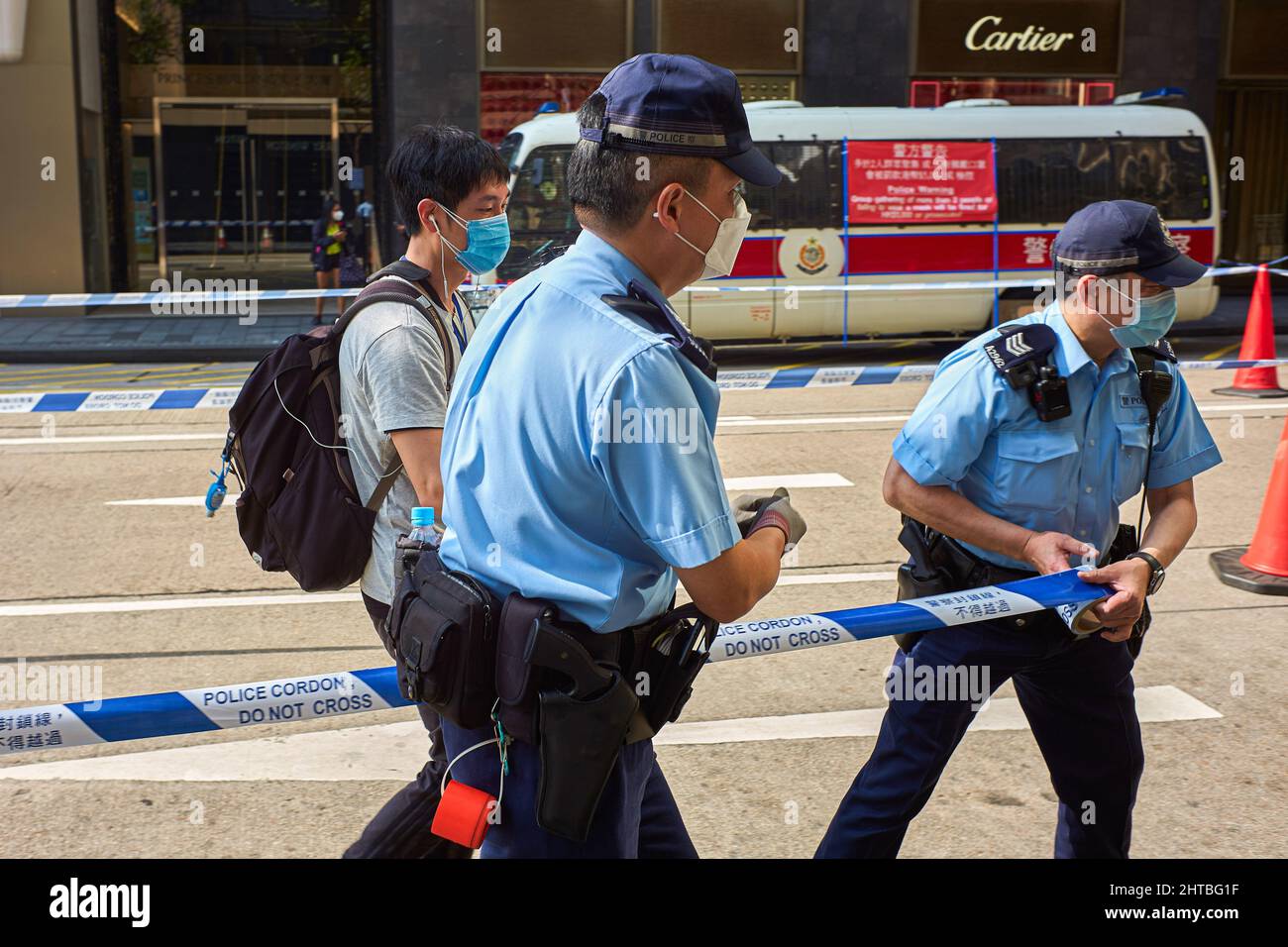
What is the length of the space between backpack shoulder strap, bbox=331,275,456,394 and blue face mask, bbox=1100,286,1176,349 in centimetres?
154

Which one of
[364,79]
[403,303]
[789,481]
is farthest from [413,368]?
[364,79]

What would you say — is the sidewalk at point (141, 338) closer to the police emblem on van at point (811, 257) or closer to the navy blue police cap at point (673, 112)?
the police emblem on van at point (811, 257)

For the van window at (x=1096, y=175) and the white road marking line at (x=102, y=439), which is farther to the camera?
the van window at (x=1096, y=175)

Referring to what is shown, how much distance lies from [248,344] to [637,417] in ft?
47.4

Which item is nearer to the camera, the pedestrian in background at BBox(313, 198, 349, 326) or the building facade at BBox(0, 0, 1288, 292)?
the pedestrian in background at BBox(313, 198, 349, 326)

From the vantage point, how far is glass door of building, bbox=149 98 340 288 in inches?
785

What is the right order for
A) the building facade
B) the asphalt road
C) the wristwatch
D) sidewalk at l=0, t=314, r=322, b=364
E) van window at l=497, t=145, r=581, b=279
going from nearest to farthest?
the wristwatch
the asphalt road
van window at l=497, t=145, r=581, b=279
sidewalk at l=0, t=314, r=322, b=364
the building facade

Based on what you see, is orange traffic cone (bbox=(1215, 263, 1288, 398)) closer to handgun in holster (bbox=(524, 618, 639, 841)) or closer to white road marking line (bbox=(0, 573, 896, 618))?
white road marking line (bbox=(0, 573, 896, 618))

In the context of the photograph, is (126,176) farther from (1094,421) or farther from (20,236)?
(1094,421)

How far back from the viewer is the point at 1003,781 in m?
4.36

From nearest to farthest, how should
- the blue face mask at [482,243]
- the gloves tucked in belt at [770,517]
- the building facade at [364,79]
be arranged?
1. the gloves tucked in belt at [770,517]
2. the blue face mask at [482,243]
3. the building facade at [364,79]

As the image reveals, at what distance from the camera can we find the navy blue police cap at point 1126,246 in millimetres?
3045

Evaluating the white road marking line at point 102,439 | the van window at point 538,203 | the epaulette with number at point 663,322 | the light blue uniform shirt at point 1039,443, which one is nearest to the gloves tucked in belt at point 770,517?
the epaulette with number at point 663,322

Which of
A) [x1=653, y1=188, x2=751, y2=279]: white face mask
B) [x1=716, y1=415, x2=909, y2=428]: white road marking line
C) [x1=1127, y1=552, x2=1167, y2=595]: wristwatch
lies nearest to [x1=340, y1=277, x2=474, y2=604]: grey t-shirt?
[x1=653, y1=188, x2=751, y2=279]: white face mask
